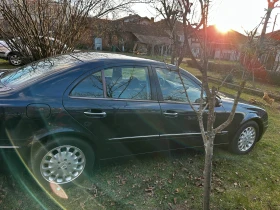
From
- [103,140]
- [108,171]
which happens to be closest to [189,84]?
[103,140]

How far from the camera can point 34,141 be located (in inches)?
89.1

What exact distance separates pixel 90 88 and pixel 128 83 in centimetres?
53

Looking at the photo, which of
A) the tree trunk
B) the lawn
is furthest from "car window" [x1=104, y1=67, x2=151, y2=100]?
the tree trunk

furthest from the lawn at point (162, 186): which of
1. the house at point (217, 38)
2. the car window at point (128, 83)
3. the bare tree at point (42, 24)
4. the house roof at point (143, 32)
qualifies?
the house roof at point (143, 32)

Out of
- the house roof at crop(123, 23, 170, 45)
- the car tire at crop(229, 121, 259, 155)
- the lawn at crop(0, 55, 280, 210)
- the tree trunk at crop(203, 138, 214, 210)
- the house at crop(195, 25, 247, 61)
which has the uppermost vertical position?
the house roof at crop(123, 23, 170, 45)

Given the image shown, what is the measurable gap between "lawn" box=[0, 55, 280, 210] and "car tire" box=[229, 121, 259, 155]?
0.54 ft

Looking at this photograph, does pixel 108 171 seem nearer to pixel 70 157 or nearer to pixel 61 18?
pixel 70 157

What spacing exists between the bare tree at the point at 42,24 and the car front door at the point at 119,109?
4.10m

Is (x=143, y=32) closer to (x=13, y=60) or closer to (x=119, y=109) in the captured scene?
(x=13, y=60)

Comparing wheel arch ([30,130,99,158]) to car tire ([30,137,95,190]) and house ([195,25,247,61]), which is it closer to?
car tire ([30,137,95,190])

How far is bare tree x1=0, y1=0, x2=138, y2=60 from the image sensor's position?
556 centimetres

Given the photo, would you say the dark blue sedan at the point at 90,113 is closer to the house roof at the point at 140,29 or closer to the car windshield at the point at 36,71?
the car windshield at the point at 36,71

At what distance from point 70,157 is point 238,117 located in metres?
2.67

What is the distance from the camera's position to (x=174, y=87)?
3174 mm
